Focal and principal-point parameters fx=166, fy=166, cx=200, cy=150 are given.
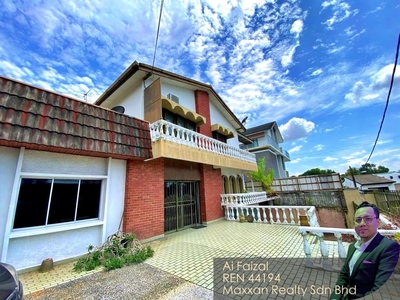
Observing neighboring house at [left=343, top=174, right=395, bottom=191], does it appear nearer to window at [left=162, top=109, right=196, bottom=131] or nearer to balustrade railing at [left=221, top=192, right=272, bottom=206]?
balustrade railing at [left=221, top=192, right=272, bottom=206]

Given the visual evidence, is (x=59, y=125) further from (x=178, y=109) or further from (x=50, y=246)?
(x=178, y=109)

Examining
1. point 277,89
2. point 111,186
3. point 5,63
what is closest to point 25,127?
point 111,186

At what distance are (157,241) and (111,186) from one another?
2971 mm

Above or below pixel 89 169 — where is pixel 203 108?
above

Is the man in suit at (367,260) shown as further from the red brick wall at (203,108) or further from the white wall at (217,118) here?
the white wall at (217,118)

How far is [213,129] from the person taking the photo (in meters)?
12.1

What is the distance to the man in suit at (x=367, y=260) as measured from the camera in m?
1.42

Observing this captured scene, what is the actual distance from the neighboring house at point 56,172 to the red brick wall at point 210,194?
499cm

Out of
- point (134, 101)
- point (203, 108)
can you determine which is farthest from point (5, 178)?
point (203, 108)

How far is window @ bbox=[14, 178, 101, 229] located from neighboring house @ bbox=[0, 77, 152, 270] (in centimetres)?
2

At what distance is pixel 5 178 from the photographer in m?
4.27

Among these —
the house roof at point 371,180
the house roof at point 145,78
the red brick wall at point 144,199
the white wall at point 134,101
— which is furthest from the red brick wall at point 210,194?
the house roof at point 371,180

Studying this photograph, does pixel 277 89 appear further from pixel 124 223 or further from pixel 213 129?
pixel 124 223

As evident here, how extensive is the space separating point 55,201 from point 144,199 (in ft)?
9.46
